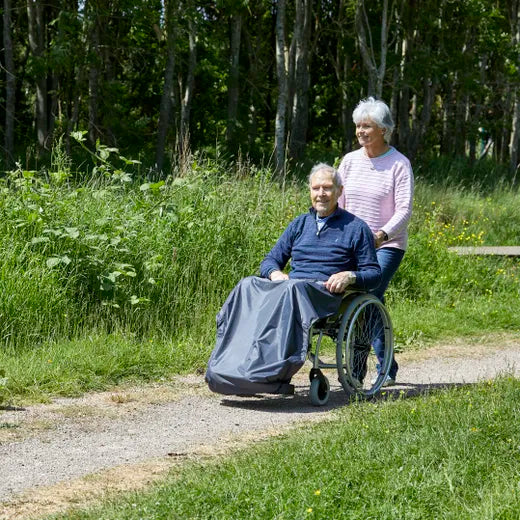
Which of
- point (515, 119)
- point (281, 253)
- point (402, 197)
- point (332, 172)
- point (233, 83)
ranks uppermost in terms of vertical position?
point (233, 83)

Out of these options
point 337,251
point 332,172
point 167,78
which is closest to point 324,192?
point 332,172

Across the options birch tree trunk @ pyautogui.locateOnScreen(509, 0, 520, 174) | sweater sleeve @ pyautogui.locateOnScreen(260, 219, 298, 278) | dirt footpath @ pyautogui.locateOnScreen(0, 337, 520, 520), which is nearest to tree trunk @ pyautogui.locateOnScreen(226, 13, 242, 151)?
birch tree trunk @ pyautogui.locateOnScreen(509, 0, 520, 174)

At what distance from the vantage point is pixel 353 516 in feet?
13.6

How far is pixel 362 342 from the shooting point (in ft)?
23.9

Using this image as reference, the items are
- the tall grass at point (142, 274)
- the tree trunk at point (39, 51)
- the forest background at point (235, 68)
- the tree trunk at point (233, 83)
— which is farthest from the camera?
the tree trunk at point (233, 83)

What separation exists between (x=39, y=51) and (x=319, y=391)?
18.2 meters

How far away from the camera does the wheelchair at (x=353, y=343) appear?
683 cm

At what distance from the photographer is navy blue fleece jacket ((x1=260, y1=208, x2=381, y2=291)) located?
22.5 feet

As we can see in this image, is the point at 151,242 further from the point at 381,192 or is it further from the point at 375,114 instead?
the point at 375,114

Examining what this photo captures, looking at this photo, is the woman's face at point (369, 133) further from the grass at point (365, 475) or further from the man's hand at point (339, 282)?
the grass at point (365, 475)

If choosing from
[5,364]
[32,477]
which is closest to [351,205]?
[5,364]

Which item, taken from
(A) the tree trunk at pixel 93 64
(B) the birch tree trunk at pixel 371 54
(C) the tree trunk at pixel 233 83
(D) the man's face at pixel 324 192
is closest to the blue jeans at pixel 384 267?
(D) the man's face at pixel 324 192

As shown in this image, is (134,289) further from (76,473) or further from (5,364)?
(76,473)

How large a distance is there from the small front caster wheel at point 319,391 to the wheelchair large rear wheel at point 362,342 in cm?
12
